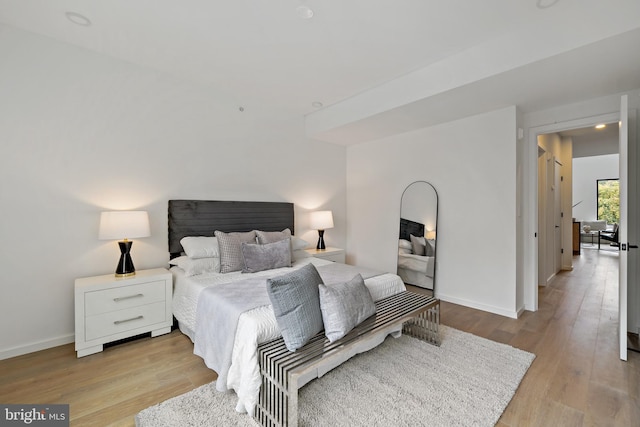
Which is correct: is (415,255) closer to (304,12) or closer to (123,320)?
(304,12)

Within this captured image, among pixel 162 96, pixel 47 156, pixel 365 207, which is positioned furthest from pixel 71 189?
pixel 365 207

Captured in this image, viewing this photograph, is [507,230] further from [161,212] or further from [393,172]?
[161,212]

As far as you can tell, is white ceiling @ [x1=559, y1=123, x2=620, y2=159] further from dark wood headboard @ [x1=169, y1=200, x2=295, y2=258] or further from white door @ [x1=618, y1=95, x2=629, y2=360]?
dark wood headboard @ [x1=169, y1=200, x2=295, y2=258]

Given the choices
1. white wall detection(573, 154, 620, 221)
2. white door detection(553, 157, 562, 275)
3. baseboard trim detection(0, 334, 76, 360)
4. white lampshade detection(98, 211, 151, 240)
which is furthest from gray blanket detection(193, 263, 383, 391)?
white wall detection(573, 154, 620, 221)

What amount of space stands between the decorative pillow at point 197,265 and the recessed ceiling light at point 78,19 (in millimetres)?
2171

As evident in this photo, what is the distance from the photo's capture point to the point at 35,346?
243 centimetres

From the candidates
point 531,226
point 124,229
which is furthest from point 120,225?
point 531,226

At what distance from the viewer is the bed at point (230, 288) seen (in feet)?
5.63

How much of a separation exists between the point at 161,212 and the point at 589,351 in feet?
14.0

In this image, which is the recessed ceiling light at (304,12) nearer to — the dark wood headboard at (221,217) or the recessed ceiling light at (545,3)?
the recessed ceiling light at (545,3)

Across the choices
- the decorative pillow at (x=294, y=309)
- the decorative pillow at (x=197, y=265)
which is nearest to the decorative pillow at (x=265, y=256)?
the decorative pillow at (x=197, y=265)

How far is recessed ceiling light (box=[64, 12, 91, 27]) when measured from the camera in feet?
7.19

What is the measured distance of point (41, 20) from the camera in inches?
89.0

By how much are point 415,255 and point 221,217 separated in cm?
272
